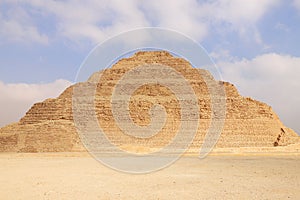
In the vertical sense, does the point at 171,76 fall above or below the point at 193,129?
above

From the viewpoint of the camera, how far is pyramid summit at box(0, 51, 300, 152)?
5312cm

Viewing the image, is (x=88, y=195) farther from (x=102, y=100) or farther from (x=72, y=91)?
(x=72, y=91)

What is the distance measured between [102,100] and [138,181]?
4488 cm

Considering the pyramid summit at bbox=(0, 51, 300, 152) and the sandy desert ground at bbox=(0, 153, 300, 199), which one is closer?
the sandy desert ground at bbox=(0, 153, 300, 199)

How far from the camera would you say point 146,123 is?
5812 cm

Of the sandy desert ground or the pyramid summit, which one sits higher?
the pyramid summit

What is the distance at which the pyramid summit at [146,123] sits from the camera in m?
53.1

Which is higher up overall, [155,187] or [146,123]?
[146,123]

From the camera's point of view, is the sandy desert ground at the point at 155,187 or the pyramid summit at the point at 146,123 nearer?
the sandy desert ground at the point at 155,187

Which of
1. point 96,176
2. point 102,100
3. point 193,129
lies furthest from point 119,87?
point 96,176

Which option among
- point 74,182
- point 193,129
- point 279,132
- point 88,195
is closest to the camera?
point 88,195

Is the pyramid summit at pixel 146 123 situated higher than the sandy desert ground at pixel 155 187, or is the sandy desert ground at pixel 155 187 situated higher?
the pyramid summit at pixel 146 123

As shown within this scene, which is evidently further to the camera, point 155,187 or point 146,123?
point 146,123

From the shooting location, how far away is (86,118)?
5662cm
